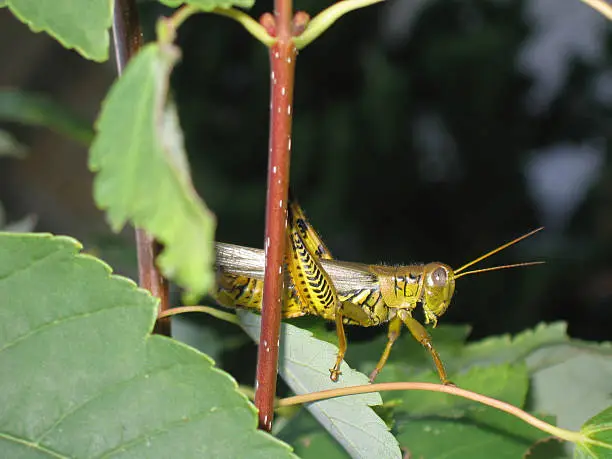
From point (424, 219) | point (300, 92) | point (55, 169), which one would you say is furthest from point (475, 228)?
point (55, 169)

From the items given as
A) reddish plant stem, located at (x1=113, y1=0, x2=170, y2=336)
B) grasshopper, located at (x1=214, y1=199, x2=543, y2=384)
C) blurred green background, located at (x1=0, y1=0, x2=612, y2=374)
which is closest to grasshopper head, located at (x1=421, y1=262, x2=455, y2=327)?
grasshopper, located at (x1=214, y1=199, x2=543, y2=384)

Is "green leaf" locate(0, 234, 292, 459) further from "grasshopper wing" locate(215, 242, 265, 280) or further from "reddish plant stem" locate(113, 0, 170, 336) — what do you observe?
"grasshopper wing" locate(215, 242, 265, 280)

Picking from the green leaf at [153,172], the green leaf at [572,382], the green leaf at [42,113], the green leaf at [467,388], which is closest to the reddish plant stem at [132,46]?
the green leaf at [153,172]

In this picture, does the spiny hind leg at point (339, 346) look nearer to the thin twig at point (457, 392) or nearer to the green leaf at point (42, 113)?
the thin twig at point (457, 392)

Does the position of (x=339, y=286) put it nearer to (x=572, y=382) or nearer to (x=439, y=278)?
(x=439, y=278)

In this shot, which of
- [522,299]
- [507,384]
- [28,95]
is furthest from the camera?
[522,299]

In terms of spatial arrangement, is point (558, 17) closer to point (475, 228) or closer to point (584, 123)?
point (584, 123)

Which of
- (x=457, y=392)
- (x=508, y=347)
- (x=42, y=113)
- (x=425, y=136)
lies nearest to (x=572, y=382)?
(x=508, y=347)
